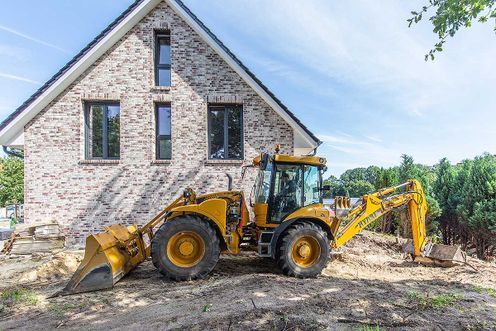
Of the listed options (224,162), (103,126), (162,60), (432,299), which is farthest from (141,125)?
(432,299)

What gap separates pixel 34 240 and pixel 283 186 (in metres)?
7.23

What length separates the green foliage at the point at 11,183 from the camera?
32.5m

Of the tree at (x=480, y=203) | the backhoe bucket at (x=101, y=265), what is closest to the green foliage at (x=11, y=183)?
the backhoe bucket at (x=101, y=265)

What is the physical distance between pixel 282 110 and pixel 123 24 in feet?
17.5

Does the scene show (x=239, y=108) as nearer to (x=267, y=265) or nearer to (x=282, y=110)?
(x=282, y=110)

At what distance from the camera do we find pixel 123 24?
30.7ft

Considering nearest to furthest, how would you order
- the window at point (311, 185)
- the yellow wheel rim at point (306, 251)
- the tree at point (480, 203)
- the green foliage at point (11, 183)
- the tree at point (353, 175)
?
the yellow wheel rim at point (306, 251) < the window at point (311, 185) < the tree at point (480, 203) < the green foliage at point (11, 183) < the tree at point (353, 175)

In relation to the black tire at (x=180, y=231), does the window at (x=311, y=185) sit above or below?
above

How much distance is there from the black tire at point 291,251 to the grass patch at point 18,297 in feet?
13.9

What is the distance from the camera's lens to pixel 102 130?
9.79 m

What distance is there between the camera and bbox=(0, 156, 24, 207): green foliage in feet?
107

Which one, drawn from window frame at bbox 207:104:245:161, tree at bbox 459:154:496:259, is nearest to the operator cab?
window frame at bbox 207:104:245:161

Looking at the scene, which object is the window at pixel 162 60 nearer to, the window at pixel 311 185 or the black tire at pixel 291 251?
the window at pixel 311 185

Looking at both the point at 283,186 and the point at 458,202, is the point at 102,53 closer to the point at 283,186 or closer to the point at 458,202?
the point at 283,186
